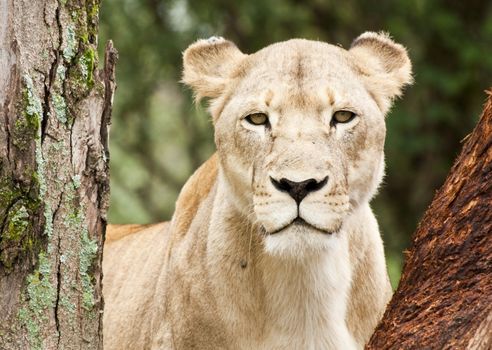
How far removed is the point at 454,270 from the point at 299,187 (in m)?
0.75

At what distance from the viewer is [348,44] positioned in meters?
14.1

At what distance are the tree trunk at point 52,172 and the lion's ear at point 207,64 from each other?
1264 millimetres

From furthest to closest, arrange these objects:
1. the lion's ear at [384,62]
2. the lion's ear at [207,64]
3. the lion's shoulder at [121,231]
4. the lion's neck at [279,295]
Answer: the lion's shoulder at [121,231] < the lion's ear at [207,64] < the lion's ear at [384,62] < the lion's neck at [279,295]

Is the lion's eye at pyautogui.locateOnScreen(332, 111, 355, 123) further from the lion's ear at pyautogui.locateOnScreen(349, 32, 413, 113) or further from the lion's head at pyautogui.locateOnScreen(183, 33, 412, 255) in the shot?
the lion's ear at pyautogui.locateOnScreen(349, 32, 413, 113)

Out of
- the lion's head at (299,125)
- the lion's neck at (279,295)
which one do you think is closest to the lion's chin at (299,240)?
the lion's head at (299,125)

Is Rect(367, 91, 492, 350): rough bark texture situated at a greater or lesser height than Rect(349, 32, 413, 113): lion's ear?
lesser

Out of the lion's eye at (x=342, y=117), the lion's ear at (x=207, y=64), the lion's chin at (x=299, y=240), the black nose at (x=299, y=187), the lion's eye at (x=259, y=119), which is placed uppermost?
the lion's ear at (x=207, y=64)

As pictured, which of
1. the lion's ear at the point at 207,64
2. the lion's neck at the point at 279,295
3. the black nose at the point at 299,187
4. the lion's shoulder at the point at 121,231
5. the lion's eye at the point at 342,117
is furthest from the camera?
the lion's shoulder at the point at 121,231

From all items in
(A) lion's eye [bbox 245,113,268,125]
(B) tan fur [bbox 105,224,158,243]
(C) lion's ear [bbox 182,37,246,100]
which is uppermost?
(C) lion's ear [bbox 182,37,246,100]

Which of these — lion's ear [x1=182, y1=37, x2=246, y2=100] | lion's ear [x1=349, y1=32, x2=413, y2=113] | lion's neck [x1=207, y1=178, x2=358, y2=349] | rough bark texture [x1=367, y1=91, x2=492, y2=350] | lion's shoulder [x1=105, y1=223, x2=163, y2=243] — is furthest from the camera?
lion's shoulder [x1=105, y1=223, x2=163, y2=243]

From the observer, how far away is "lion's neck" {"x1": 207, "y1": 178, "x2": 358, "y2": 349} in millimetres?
4930

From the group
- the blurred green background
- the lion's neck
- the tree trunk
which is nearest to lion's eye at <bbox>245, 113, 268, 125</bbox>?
the lion's neck

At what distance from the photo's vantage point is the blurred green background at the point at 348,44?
43.0 ft

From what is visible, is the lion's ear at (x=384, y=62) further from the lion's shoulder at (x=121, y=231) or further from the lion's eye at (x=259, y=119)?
the lion's shoulder at (x=121, y=231)
